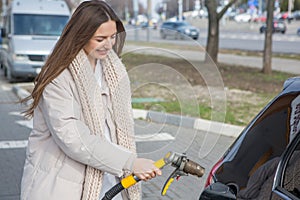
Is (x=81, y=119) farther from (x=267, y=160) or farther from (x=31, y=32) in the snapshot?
(x=31, y=32)

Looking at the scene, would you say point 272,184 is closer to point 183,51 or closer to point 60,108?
point 183,51

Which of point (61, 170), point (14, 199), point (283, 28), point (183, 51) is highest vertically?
point (183, 51)

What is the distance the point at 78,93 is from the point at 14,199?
12.4 ft

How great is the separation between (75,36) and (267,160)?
102 cm

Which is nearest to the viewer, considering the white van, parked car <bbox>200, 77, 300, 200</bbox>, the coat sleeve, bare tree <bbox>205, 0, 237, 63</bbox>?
parked car <bbox>200, 77, 300, 200</bbox>

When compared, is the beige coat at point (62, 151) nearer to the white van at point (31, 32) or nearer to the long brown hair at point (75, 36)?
the long brown hair at point (75, 36)

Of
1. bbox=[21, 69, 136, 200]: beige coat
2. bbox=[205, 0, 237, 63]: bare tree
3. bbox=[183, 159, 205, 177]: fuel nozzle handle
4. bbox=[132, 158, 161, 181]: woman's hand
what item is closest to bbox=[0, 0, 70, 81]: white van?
bbox=[205, 0, 237, 63]: bare tree

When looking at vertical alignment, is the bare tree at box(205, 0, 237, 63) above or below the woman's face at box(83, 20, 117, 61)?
below

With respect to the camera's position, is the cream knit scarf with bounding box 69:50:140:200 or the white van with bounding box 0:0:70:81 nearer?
the cream knit scarf with bounding box 69:50:140:200

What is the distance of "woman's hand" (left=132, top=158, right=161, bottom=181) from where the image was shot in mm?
2365

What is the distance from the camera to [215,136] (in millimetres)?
2500

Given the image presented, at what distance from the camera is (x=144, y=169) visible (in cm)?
239

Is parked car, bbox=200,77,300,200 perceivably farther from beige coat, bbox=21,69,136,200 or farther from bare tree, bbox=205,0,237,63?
bare tree, bbox=205,0,237,63

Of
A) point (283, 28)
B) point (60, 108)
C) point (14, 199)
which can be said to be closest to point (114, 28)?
point (60, 108)
